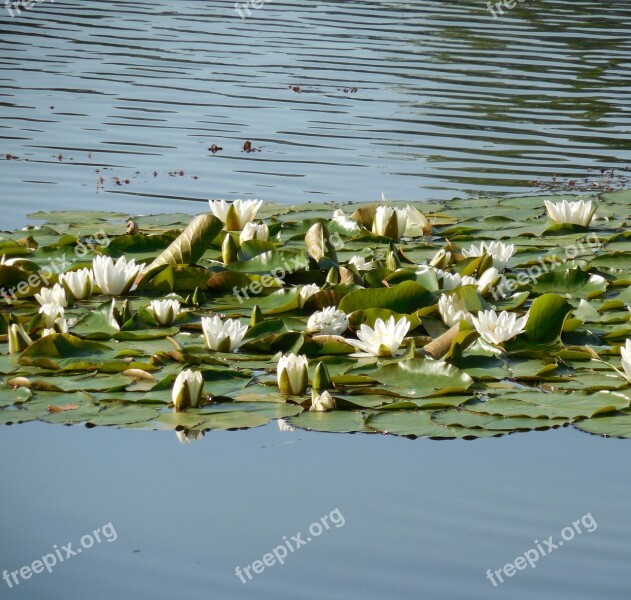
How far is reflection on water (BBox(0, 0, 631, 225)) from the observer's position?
325 inches

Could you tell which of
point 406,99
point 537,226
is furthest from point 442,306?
point 406,99

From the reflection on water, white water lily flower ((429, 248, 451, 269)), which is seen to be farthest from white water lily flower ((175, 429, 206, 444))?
the reflection on water

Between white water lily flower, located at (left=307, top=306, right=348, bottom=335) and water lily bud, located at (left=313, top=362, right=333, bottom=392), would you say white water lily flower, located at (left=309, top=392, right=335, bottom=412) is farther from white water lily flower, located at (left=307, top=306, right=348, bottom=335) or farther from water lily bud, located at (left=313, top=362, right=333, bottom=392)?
white water lily flower, located at (left=307, top=306, right=348, bottom=335)

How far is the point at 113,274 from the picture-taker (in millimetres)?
4836

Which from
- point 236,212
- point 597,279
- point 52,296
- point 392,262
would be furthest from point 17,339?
point 597,279

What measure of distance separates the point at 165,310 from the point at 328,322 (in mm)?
647

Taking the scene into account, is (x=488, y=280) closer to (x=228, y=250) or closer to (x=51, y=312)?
(x=228, y=250)

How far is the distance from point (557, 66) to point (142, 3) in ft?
29.5

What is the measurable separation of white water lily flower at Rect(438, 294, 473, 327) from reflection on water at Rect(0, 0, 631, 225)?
125 inches

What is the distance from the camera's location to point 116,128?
33.2ft

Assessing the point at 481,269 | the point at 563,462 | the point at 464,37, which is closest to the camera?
the point at 563,462

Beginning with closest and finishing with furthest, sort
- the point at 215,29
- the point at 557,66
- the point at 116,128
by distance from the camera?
1. the point at 116,128
2. the point at 557,66
3. the point at 215,29

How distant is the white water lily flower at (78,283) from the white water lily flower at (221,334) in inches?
32.4

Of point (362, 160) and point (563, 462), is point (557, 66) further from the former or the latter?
point (563, 462)
